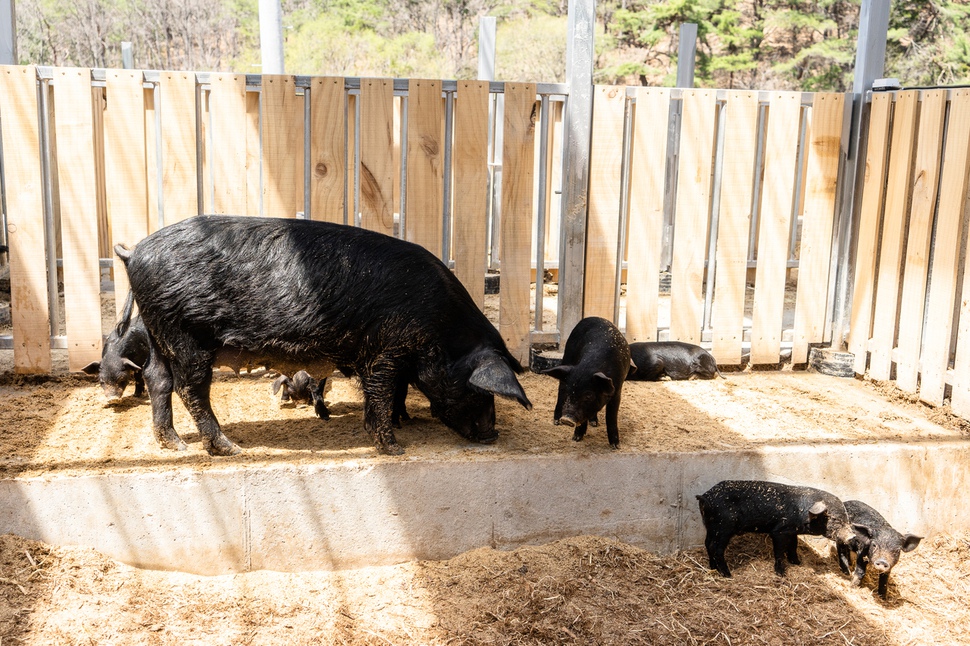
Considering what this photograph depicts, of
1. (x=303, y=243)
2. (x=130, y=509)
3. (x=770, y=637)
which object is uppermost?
(x=303, y=243)

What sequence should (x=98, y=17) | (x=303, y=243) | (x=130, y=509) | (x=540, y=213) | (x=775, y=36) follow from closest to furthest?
(x=130, y=509) → (x=303, y=243) → (x=540, y=213) → (x=98, y=17) → (x=775, y=36)

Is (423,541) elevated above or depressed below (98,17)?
below

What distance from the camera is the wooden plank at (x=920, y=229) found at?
5836mm

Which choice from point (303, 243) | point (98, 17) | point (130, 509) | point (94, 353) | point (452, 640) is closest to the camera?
point (452, 640)

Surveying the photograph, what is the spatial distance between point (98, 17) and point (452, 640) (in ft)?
87.2

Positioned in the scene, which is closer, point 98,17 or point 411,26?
point 98,17

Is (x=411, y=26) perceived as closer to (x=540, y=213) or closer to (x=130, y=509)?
(x=540, y=213)

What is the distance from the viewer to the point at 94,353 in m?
6.05

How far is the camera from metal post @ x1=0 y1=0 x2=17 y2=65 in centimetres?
629

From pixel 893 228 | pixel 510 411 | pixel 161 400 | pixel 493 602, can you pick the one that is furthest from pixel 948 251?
pixel 161 400

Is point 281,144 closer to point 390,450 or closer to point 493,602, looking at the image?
point 390,450

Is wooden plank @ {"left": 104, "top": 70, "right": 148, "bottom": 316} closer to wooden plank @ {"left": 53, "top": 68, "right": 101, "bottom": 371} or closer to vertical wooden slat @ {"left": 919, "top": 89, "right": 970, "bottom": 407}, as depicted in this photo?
wooden plank @ {"left": 53, "top": 68, "right": 101, "bottom": 371}

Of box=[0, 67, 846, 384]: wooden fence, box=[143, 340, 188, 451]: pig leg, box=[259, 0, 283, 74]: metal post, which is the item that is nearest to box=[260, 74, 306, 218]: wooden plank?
box=[0, 67, 846, 384]: wooden fence

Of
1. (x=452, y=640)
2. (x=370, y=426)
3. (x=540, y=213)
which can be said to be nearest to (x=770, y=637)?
(x=452, y=640)
